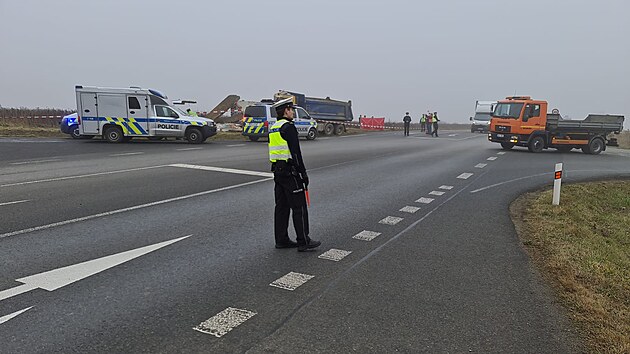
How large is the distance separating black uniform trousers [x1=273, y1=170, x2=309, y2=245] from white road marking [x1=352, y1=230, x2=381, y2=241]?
890 mm

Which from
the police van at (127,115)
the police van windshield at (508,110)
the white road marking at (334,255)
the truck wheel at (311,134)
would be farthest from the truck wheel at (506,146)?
the white road marking at (334,255)

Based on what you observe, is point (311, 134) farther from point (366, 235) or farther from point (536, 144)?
point (366, 235)

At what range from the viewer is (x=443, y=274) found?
475 cm

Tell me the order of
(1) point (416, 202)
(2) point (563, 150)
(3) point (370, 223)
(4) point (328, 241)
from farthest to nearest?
1. (2) point (563, 150)
2. (1) point (416, 202)
3. (3) point (370, 223)
4. (4) point (328, 241)

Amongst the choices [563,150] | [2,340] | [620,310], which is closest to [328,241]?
[620,310]

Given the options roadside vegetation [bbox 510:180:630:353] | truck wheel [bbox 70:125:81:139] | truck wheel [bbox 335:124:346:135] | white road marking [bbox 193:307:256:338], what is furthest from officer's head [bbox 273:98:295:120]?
truck wheel [bbox 335:124:346:135]

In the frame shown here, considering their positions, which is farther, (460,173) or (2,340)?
(460,173)

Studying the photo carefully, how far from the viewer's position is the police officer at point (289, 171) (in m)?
5.36

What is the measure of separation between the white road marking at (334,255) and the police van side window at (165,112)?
1757 centimetres

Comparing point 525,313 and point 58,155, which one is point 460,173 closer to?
point 525,313

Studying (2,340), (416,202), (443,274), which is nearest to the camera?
(2,340)

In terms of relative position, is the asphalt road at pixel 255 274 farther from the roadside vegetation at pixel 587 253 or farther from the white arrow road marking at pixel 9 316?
the roadside vegetation at pixel 587 253

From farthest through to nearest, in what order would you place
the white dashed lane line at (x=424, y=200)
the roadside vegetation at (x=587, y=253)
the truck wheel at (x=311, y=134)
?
the truck wheel at (x=311, y=134) < the white dashed lane line at (x=424, y=200) < the roadside vegetation at (x=587, y=253)

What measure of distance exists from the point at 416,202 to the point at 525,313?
4572 millimetres
